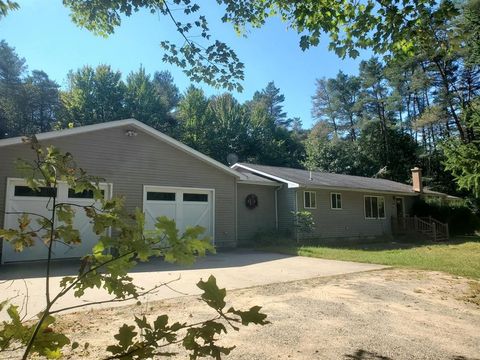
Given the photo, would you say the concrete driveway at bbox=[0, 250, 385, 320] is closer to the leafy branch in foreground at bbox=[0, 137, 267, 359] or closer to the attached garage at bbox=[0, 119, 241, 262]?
the attached garage at bbox=[0, 119, 241, 262]

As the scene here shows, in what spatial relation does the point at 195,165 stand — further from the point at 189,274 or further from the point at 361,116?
the point at 361,116

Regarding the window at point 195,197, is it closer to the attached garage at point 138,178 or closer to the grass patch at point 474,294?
the attached garage at point 138,178

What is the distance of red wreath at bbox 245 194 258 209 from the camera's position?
17281mm

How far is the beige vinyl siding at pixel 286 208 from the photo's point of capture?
17953 mm

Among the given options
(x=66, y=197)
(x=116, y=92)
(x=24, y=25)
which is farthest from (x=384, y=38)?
(x=116, y=92)

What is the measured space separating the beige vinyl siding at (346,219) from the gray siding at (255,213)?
1.43 metres

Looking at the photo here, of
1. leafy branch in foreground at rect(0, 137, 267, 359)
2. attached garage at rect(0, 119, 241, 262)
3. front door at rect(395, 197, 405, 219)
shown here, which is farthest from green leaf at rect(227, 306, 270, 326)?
front door at rect(395, 197, 405, 219)

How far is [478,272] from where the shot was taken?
9.53 m

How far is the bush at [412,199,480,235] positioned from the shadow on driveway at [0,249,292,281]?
616 inches

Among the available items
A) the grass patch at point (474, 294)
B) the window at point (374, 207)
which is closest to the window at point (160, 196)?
the grass patch at point (474, 294)

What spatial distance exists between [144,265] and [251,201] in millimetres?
7529

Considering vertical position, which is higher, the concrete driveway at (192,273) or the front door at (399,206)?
the front door at (399,206)

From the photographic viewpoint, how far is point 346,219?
2053 cm

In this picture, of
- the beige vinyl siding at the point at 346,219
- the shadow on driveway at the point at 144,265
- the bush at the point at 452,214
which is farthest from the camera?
the bush at the point at 452,214
